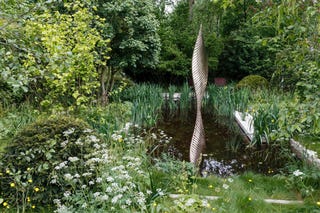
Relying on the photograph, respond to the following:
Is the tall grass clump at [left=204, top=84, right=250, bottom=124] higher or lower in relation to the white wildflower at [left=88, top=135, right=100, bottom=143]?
lower

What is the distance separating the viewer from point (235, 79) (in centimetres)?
1188

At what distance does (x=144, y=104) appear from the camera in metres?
5.87

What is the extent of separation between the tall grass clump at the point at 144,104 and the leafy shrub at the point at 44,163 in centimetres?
259

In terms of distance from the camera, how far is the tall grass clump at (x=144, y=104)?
5.30 meters

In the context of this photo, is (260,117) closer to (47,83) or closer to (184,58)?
(47,83)

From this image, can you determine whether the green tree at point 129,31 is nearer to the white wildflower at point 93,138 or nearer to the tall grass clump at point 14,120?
the tall grass clump at point 14,120

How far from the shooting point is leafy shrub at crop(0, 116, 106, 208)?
2408mm

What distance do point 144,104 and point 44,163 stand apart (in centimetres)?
354

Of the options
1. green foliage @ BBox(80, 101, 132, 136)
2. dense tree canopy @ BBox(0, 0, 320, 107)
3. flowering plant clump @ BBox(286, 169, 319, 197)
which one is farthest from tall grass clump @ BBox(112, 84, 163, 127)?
flowering plant clump @ BBox(286, 169, 319, 197)

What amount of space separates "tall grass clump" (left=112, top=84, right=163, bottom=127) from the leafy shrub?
2.59 metres

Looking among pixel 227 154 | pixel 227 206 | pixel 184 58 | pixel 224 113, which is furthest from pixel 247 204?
pixel 184 58

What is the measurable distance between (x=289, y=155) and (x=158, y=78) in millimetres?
7850

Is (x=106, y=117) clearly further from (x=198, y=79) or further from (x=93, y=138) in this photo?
(x=93, y=138)

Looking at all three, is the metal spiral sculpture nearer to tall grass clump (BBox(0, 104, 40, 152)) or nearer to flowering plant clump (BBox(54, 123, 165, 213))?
flowering plant clump (BBox(54, 123, 165, 213))
